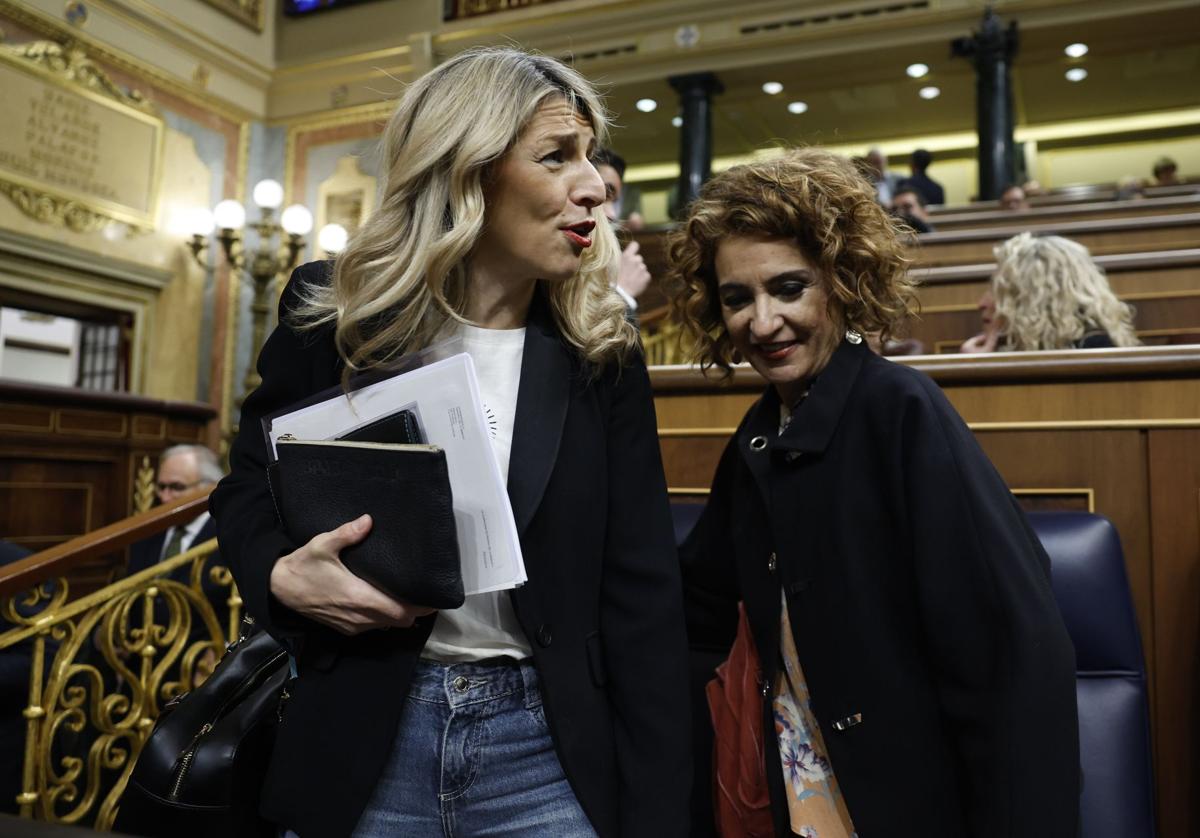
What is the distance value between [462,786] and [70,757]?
Result: 1.48 metres

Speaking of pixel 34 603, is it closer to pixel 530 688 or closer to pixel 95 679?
pixel 95 679

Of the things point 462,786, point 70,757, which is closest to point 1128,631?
point 462,786

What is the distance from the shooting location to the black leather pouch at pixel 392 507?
0.81 m

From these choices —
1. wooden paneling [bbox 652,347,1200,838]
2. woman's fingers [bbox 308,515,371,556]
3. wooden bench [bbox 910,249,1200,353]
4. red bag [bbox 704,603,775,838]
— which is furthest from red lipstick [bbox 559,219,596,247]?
wooden bench [bbox 910,249,1200,353]

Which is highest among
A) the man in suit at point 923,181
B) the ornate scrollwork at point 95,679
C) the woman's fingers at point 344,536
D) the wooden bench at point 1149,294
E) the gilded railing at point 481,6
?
the gilded railing at point 481,6

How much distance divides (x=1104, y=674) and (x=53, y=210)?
815 cm

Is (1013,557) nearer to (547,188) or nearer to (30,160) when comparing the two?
(547,188)

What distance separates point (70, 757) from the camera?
1953 millimetres

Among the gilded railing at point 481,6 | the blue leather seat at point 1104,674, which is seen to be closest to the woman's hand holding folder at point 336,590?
the blue leather seat at point 1104,674

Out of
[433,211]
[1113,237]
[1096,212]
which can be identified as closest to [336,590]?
[433,211]

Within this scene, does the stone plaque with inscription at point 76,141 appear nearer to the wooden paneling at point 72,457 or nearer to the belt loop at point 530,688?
the wooden paneling at point 72,457

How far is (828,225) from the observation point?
3.75ft

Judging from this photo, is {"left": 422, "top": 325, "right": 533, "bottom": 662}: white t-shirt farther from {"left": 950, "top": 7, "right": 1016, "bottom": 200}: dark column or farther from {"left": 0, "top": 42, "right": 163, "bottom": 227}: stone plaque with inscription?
{"left": 950, "top": 7, "right": 1016, "bottom": 200}: dark column

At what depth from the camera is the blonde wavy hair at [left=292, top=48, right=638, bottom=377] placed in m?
Result: 0.96
